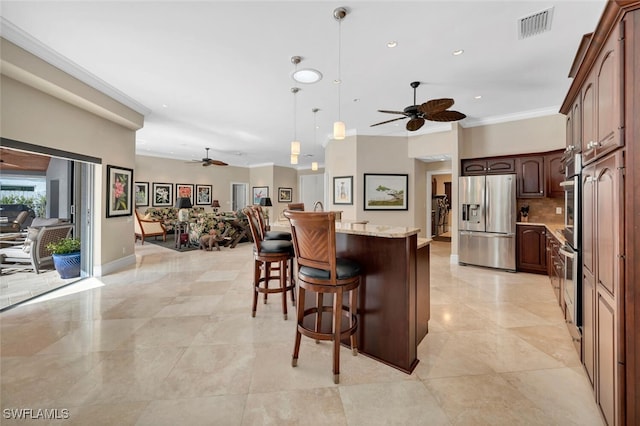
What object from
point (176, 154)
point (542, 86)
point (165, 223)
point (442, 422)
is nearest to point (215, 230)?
point (165, 223)

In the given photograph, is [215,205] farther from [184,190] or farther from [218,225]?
[218,225]

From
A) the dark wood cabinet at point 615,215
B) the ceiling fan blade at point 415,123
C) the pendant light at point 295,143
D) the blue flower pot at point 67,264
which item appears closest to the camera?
the dark wood cabinet at point 615,215

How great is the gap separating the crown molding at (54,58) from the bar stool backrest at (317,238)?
3.27m

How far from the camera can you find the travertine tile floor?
5.36 ft

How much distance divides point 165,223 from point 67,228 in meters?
3.98

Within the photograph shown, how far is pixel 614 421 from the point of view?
138 cm

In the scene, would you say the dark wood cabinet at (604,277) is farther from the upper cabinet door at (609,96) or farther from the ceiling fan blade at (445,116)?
the ceiling fan blade at (445,116)

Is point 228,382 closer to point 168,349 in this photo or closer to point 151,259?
point 168,349

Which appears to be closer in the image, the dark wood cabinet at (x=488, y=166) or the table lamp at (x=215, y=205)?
the dark wood cabinet at (x=488, y=166)

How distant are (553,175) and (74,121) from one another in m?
7.56

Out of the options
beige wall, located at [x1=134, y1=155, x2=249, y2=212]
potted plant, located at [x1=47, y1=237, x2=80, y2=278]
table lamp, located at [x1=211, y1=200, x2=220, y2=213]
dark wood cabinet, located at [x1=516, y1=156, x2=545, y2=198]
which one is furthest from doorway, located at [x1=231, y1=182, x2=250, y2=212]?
dark wood cabinet, located at [x1=516, y1=156, x2=545, y2=198]

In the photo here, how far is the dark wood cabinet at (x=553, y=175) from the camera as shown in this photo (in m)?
4.54

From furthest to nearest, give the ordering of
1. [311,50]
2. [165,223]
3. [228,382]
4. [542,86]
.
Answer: [165,223] < [542,86] < [311,50] < [228,382]

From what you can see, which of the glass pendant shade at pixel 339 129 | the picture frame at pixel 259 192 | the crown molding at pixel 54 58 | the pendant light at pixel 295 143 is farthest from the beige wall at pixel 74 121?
the picture frame at pixel 259 192
